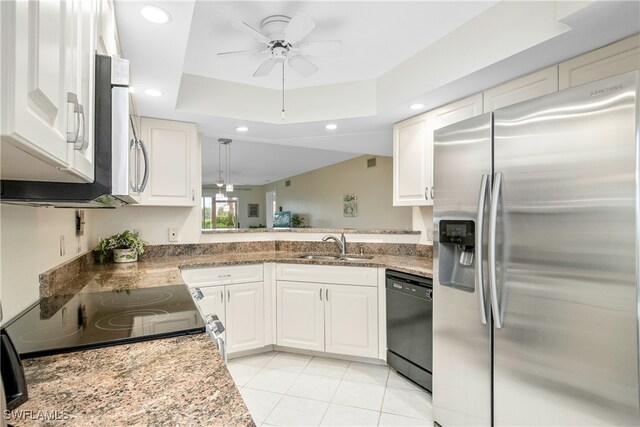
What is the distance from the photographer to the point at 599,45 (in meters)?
1.67

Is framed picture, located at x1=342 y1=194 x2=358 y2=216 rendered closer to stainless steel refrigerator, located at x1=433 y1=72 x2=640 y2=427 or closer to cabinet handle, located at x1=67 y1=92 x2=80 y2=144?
stainless steel refrigerator, located at x1=433 y1=72 x2=640 y2=427

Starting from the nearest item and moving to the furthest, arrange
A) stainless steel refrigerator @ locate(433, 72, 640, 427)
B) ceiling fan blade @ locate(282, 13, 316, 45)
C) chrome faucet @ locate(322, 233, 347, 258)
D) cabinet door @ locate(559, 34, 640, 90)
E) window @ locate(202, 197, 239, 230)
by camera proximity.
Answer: stainless steel refrigerator @ locate(433, 72, 640, 427)
cabinet door @ locate(559, 34, 640, 90)
ceiling fan blade @ locate(282, 13, 316, 45)
chrome faucet @ locate(322, 233, 347, 258)
window @ locate(202, 197, 239, 230)

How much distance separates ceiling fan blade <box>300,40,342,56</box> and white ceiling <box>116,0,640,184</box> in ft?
0.56

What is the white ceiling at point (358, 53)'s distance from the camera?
1.60 m

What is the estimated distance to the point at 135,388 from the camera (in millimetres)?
780

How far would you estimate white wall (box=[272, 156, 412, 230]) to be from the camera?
595 cm

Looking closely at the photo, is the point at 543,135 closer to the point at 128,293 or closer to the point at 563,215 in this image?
the point at 563,215

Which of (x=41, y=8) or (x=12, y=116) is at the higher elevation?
(x=41, y=8)

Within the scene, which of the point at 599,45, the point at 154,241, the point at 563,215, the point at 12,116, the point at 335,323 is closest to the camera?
the point at 12,116

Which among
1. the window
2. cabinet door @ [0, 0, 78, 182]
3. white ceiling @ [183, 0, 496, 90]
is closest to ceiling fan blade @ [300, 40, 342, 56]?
white ceiling @ [183, 0, 496, 90]

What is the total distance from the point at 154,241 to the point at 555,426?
318 cm

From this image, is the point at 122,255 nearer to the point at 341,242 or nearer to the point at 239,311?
the point at 239,311

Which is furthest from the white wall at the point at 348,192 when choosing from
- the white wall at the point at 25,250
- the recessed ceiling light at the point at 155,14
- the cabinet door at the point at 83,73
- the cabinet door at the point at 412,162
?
the cabinet door at the point at 83,73

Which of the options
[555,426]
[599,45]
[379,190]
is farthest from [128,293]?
[379,190]
